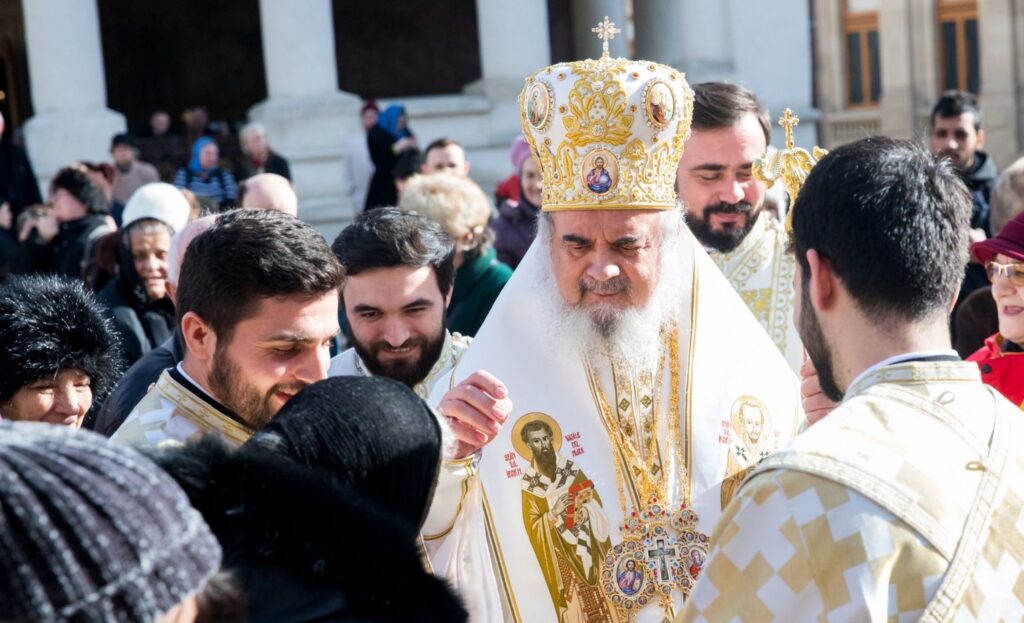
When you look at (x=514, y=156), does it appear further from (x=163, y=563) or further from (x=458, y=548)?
(x=163, y=563)

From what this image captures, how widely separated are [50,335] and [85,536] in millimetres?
2084

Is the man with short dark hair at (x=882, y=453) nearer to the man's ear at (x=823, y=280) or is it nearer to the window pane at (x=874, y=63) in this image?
the man's ear at (x=823, y=280)

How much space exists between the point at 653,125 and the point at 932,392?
5.65 feet

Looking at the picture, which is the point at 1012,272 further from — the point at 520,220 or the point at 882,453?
the point at 520,220

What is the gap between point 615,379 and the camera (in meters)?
3.59

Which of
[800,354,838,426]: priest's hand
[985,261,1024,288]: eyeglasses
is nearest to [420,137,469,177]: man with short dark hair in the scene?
[985,261,1024,288]: eyeglasses

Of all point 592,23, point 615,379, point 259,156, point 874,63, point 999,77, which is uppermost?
point 592,23

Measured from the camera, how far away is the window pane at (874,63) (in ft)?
86.8

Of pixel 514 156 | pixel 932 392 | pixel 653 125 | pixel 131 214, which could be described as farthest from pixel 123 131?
pixel 932 392

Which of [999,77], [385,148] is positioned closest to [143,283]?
[385,148]

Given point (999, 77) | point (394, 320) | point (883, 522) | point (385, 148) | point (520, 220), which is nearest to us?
point (883, 522)

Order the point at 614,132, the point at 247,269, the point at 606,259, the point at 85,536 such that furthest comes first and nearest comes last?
1. the point at 614,132
2. the point at 606,259
3. the point at 247,269
4. the point at 85,536

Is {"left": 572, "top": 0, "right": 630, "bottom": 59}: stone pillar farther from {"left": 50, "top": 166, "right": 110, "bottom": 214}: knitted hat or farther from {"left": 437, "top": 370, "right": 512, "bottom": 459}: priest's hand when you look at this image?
{"left": 437, "top": 370, "right": 512, "bottom": 459}: priest's hand

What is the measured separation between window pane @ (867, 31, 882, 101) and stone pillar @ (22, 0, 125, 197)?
1663 cm
